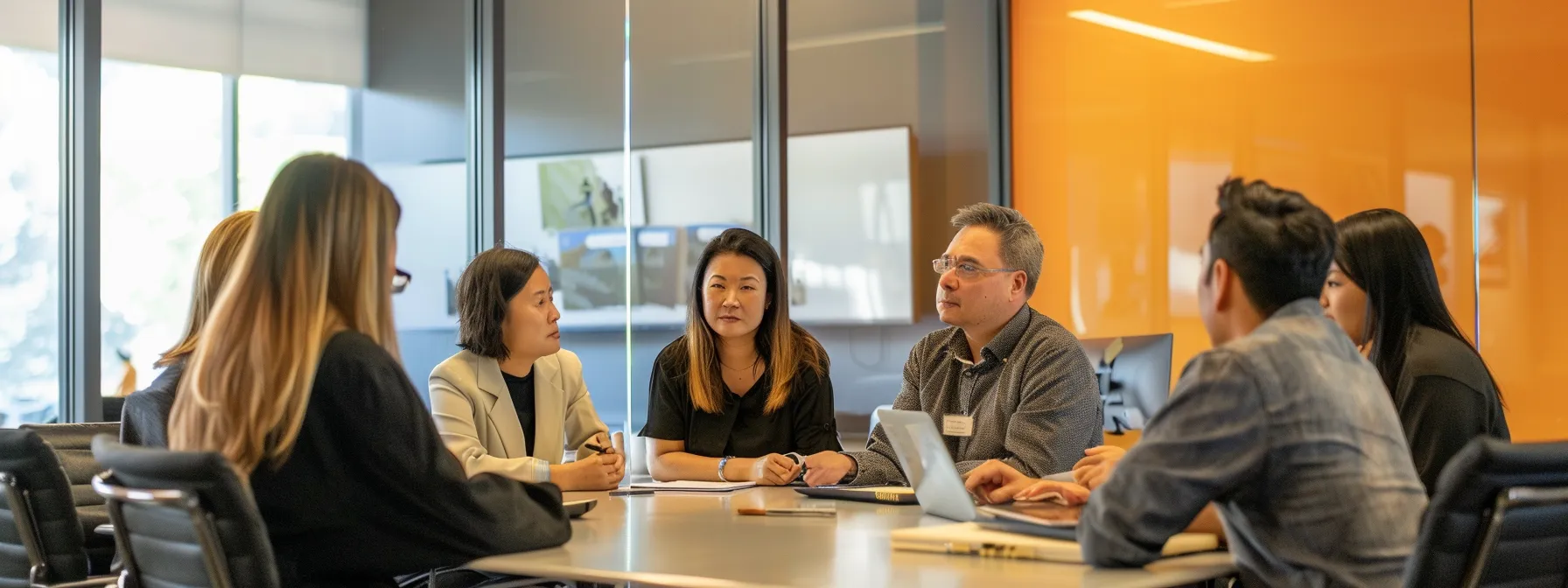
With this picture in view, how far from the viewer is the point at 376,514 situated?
6.87ft

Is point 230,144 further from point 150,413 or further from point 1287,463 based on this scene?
point 1287,463

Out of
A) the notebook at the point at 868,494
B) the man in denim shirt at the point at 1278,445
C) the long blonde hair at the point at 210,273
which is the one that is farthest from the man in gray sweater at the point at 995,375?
the long blonde hair at the point at 210,273

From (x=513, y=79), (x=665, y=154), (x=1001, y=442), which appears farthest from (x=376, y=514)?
(x=665, y=154)

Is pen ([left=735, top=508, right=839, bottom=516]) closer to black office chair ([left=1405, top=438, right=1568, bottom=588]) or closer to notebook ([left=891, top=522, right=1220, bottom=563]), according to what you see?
notebook ([left=891, top=522, right=1220, bottom=563])

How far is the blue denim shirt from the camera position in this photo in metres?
1.82

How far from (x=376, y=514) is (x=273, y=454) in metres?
0.18

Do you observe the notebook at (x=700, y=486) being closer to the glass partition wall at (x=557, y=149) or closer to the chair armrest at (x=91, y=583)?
the glass partition wall at (x=557, y=149)

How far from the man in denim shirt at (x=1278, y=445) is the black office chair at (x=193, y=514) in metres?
1.20

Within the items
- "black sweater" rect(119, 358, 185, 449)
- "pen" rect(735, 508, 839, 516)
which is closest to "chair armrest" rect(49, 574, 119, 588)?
"black sweater" rect(119, 358, 185, 449)

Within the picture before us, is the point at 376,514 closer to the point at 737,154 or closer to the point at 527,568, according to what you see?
the point at 527,568

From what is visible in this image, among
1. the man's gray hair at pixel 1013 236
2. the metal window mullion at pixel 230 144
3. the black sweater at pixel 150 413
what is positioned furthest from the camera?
the metal window mullion at pixel 230 144

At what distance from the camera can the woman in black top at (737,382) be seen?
3.75 metres

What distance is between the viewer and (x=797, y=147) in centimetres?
640

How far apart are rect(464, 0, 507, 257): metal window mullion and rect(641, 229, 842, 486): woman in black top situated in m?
1.34
